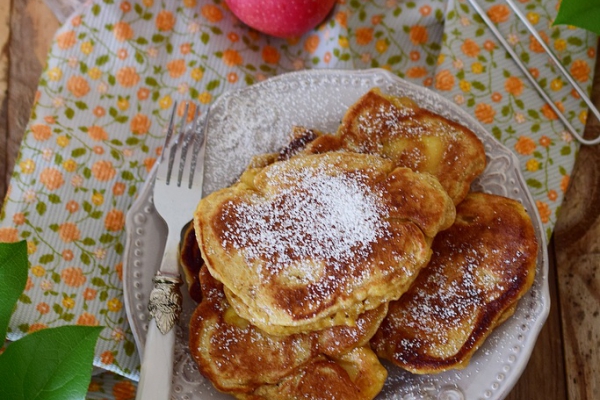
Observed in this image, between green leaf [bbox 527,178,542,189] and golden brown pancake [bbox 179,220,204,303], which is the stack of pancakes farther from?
green leaf [bbox 527,178,542,189]

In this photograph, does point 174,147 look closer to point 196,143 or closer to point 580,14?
point 196,143

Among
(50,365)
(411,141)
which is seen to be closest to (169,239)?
(50,365)

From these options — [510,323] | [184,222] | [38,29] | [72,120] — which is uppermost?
[38,29]

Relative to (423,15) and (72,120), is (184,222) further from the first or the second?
(423,15)

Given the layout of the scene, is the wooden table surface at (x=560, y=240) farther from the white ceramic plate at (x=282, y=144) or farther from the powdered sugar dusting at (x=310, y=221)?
the powdered sugar dusting at (x=310, y=221)

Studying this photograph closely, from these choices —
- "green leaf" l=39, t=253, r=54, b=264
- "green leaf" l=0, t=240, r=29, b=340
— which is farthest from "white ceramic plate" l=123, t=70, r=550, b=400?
"green leaf" l=0, t=240, r=29, b=340

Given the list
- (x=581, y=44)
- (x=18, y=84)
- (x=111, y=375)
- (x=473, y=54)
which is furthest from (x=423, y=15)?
(x=111, y=375)
